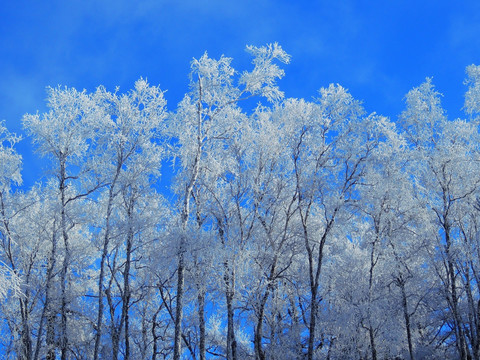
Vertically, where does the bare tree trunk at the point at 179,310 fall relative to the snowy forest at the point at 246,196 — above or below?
below

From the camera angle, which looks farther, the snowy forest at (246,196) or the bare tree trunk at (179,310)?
the snowy forest at (246,196)

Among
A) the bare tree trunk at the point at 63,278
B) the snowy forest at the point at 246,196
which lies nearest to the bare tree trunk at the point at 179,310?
the snowy forest at the point at 246,196

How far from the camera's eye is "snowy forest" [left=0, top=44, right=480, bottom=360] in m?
18.0

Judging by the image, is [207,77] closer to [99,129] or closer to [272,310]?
[99,129]

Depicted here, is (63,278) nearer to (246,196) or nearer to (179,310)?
(179,310)

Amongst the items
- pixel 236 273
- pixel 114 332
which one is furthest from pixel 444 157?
pixel 114 332

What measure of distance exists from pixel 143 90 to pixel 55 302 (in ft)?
32.1

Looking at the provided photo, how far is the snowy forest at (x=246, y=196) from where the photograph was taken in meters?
18.0

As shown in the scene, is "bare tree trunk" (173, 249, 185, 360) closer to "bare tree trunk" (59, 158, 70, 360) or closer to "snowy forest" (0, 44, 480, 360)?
"snowy forest" (0, 44, 480, 360)

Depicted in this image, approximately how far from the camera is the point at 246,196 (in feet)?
63.7

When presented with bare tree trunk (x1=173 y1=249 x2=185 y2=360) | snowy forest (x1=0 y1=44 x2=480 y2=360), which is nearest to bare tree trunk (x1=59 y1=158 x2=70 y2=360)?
snowy forest (x1=0 y1=44 x2=480 y2=360)

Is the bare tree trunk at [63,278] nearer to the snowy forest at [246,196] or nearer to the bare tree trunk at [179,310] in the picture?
the snowy forest at [246,196]

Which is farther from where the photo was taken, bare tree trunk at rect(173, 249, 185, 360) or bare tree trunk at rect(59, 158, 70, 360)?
bare tree trunk at rect(59, 158, 70, 360)

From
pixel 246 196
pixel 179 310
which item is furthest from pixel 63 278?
pixel 246 196
